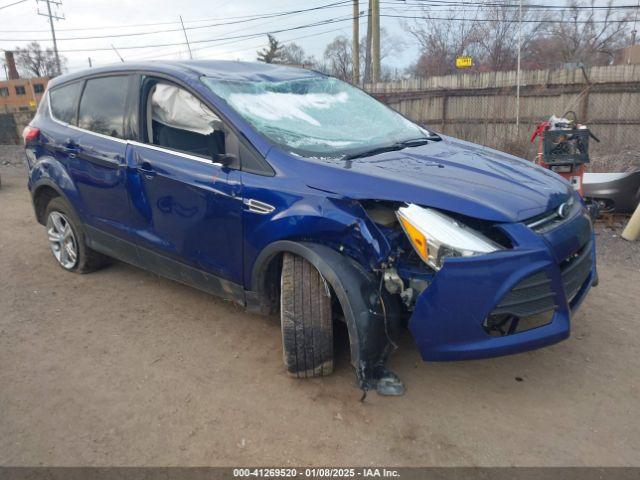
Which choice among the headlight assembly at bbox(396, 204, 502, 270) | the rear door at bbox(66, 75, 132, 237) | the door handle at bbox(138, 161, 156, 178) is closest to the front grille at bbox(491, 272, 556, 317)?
the headlight assembly at bbox(396, 204, 502, 270)

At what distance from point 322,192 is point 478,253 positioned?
0.88 m

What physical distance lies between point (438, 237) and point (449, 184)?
0.35 m

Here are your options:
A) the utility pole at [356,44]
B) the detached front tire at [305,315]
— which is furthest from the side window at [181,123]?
the utility pole at [356,44]

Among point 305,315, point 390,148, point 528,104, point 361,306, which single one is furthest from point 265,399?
point 528,104

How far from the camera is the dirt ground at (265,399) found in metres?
2.43

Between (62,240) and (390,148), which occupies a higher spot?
(390,148)

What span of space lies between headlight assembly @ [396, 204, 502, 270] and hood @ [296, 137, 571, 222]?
0.06 metres

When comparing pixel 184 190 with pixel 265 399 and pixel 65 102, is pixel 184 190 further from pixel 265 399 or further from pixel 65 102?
pixel 65 102

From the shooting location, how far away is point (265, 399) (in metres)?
2.84

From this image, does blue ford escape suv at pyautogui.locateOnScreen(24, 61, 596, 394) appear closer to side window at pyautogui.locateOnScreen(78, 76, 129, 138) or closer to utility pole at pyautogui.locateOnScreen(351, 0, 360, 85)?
side window at pyautogui.locateOnScreen(78, 76, 129, 138)

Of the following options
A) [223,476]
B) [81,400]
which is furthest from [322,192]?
[81,400]

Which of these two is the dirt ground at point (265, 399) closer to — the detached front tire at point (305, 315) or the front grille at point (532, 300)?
the detached front tire at point (305, 315)

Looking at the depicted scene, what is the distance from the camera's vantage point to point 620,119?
11.5 metres

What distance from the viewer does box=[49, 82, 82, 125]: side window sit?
435 centimetres
